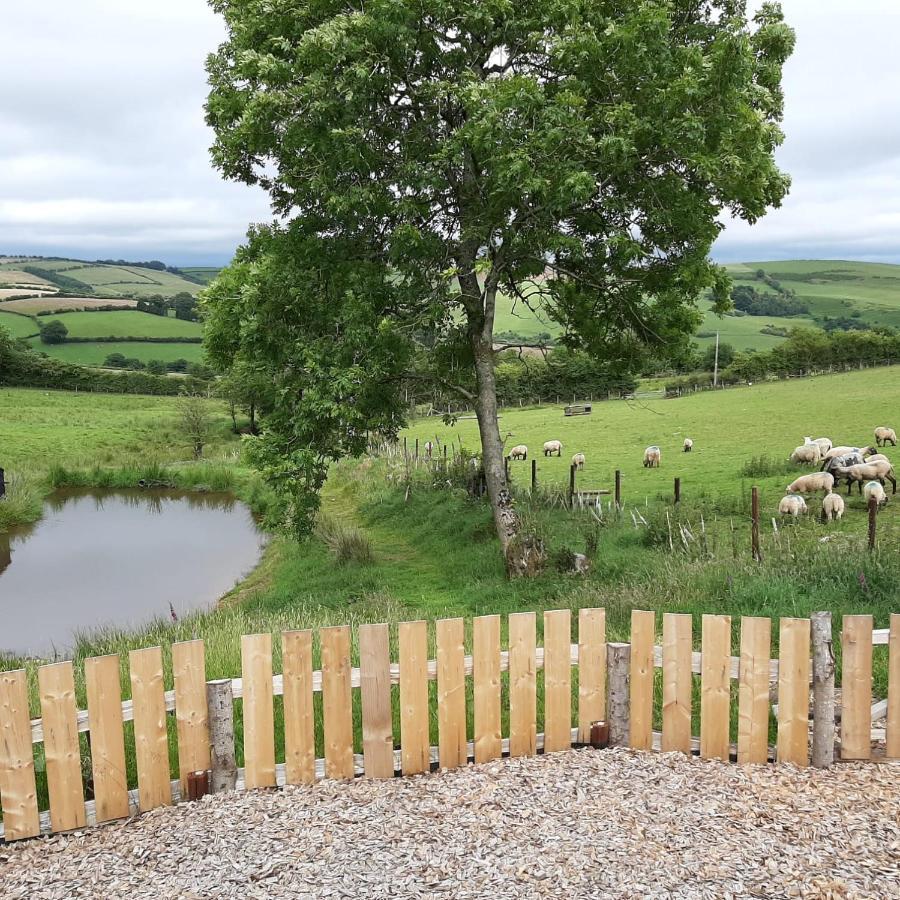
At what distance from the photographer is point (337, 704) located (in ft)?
20.2

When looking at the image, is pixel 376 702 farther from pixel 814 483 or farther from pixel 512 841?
pixel 814 483

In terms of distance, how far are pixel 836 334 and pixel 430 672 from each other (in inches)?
2958

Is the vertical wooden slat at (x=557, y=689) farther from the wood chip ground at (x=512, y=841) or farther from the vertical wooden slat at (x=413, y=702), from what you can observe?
the vertical wooden slat at (x=413, y=702)

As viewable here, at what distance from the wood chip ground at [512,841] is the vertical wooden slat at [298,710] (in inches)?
6.5

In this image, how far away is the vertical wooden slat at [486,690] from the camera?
636 centimetres

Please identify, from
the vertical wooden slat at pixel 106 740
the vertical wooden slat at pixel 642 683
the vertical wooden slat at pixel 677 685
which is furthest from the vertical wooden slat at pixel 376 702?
the vertical wooden slat at pixel 677 685

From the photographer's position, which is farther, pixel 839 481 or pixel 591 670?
pixel 839 481

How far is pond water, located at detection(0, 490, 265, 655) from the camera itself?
19.2 m

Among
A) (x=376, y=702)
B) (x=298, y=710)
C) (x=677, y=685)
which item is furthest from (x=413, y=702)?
(x=677, y=685)

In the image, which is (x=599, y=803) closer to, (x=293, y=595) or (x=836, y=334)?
(x=293, y=595)

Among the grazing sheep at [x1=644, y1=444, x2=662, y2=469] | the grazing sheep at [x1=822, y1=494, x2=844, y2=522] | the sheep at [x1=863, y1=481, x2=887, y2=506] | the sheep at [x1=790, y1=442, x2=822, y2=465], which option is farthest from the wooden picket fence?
the grazing sheep at [x1=644, y1=444, x2=662, y2=469]

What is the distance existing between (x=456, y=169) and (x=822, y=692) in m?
12.0

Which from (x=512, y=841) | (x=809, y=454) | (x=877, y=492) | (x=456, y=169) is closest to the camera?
(x=512, y=841)

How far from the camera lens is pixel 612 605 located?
35.8 feet
